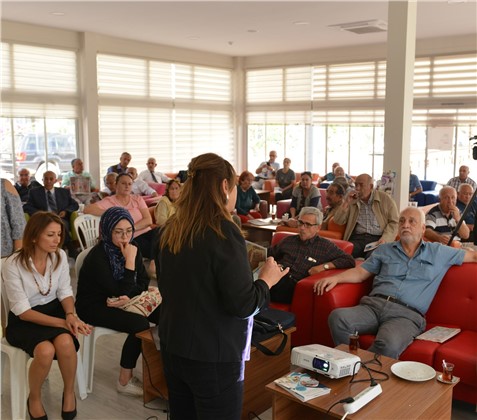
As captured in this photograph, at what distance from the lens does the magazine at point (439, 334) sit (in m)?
3.49

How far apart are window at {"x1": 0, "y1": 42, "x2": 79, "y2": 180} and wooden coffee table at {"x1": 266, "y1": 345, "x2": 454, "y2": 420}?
8.53 meters

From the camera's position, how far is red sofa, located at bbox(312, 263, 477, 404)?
130 inches

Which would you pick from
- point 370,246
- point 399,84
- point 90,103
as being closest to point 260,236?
point 370,246

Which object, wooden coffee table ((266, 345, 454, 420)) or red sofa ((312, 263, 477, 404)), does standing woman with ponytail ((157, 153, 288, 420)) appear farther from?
red sofa ((312, 263, 477, 404))

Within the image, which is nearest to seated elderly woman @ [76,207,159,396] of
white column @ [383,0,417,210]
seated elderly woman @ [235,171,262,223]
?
white column @ [383,0,417,210]

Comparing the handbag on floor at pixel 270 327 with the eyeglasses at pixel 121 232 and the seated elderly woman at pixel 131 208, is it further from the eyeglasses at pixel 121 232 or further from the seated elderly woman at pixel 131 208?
the seated elderly woman at pixel 131 208

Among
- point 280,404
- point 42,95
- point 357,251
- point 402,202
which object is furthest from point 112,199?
point 42,95

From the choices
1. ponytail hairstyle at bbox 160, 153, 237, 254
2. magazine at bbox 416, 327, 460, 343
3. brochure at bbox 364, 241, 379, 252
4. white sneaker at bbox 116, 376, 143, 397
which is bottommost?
white sneaker at bbox 116, 376, 143, 397

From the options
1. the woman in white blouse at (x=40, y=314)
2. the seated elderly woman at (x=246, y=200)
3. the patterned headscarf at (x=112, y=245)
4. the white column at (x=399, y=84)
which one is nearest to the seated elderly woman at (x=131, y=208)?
the seated elderly woman at (x=246, y=200)

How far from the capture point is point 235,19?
29.5 feet

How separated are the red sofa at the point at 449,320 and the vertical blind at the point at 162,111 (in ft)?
27.1

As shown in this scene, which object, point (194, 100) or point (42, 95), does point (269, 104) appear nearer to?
point (194, 100)

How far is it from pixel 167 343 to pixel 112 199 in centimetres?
452

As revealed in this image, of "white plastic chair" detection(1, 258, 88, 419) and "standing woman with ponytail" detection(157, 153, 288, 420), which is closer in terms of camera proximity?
"standing woman with ponytail" detection(157, 153, 288, 420)
